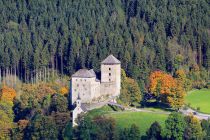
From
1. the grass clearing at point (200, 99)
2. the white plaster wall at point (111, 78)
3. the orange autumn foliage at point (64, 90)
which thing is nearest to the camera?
the white plaster wall at point (111, 78)

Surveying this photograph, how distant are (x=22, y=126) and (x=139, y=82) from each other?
73.8 ft

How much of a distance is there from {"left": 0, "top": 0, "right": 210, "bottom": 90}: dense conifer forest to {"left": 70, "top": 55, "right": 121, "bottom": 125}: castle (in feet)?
34.0

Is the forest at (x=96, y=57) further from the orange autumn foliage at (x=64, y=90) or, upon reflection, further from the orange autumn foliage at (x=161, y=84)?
the orange autumn foliage at (x=161, y=84)

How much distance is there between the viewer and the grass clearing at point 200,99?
100125 millimetres

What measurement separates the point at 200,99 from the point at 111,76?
16906 mm

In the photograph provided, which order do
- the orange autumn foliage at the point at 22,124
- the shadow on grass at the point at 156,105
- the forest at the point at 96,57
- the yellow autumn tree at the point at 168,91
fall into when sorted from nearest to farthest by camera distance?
the forest at the point at 96,57 → the orange autumn foliage at the point at 22,124 → the yellow autumn tree at the point at 168,91 → the shadow on grass at the point at 156,105

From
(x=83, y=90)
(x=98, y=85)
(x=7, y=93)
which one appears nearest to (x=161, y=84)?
(x=98, y=85)

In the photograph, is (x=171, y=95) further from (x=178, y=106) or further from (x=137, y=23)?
(x=137, y=23)

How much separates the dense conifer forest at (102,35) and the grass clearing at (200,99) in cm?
663

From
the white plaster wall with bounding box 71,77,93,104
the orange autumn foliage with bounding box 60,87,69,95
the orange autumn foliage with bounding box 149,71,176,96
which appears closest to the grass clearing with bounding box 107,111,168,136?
the white plaster wall with bounding box 71,77,93,104

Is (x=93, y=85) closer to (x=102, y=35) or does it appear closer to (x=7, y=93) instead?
(x=7, y=93)

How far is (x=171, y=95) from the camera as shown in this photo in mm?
94688

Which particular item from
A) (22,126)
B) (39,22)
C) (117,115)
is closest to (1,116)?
(22,126)

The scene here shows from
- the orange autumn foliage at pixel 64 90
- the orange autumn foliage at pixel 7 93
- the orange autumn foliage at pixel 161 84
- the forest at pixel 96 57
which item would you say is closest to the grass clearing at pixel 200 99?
the forest at pixel 96 57
